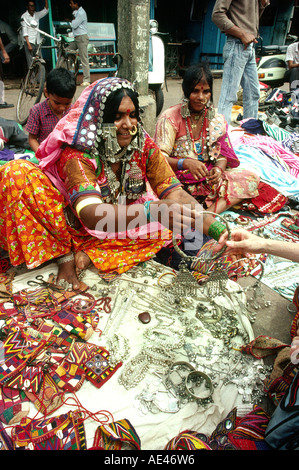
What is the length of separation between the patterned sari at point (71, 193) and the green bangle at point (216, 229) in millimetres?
516

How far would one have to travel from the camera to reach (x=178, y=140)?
334cm

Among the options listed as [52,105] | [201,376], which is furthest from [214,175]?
[201,376]

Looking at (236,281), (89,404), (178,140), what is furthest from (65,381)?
(178,140)

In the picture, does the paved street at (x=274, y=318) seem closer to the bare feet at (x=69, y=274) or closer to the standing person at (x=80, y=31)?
the bare feet at (x=69, y=274)

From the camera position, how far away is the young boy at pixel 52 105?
3.17 m

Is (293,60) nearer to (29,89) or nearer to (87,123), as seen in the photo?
(29,89)

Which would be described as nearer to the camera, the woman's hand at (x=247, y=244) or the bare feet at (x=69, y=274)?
the woman's hand at (x=247, y=244)

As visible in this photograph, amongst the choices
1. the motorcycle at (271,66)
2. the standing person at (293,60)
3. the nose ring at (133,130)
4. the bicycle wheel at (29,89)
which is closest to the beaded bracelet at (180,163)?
the nose ring at (133,130)

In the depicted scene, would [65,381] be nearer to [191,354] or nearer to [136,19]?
[191,354]

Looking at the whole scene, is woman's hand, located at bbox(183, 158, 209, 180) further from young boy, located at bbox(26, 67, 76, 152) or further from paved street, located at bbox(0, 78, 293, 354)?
young boy, located at bbox(26, 67, 76, 152)

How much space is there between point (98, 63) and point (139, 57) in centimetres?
569

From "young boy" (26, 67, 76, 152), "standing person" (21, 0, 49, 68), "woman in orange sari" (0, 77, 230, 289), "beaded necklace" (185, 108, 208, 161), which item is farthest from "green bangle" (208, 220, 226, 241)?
"standing person" (21, 0, 49, 68)

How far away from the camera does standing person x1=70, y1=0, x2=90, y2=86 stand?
7.44 metres

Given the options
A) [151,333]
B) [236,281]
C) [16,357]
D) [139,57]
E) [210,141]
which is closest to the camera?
[16,357]
